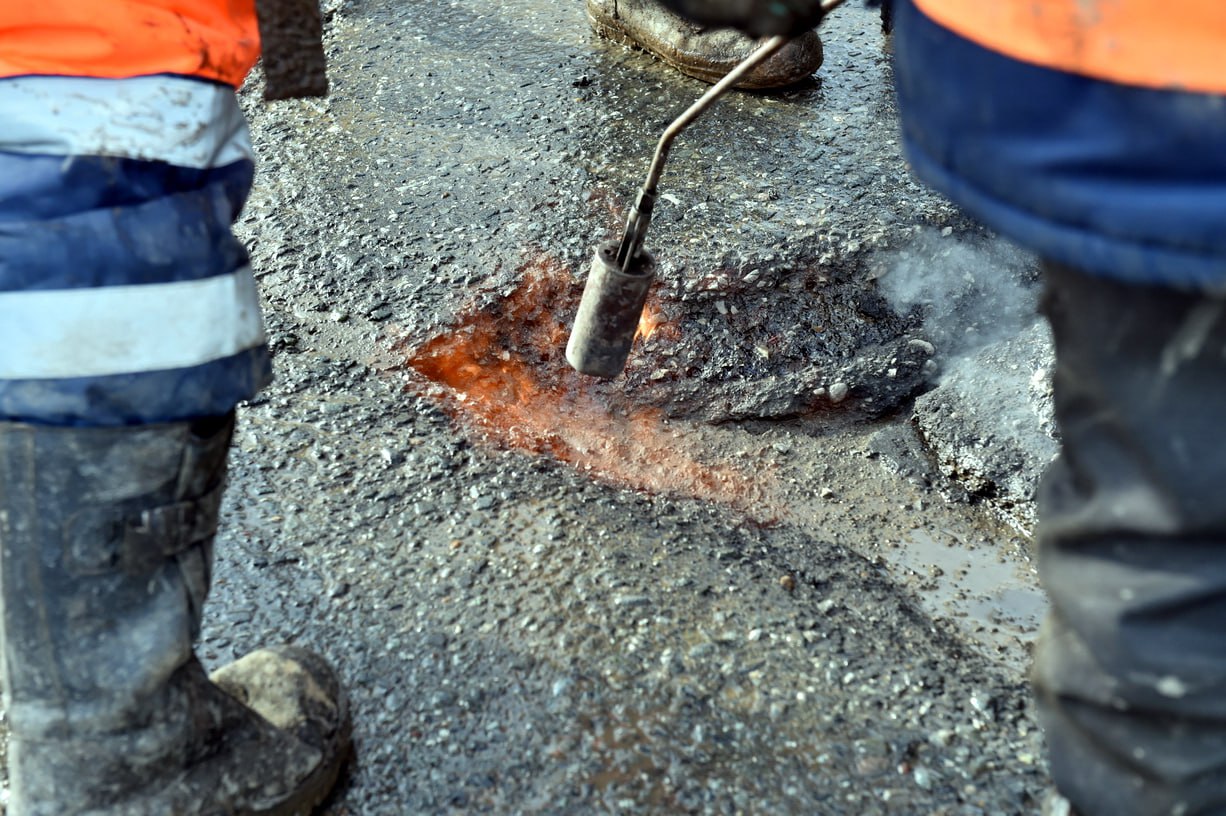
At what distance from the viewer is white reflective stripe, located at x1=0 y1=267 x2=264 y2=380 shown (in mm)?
Answer: 1088

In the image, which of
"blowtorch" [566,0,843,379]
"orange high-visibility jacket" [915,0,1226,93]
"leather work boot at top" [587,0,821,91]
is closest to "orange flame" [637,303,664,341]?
"blowtorch" [566,0,843,379]

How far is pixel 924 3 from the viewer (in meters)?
0.87

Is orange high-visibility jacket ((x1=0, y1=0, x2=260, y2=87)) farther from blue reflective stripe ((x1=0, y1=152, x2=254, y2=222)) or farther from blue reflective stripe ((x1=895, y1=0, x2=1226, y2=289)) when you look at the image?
blue reflective stripe ((x1=895, y1=0, x2=1226, y2=289))

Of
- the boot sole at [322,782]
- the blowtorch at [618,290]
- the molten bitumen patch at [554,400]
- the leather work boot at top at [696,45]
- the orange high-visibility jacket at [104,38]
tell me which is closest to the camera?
the orange high-visibility jacket at [104,38]

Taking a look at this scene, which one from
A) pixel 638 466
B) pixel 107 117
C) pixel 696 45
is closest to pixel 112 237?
pixel 107 117

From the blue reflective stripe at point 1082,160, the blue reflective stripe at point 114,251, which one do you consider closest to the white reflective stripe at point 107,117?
the blue reflective stripe at point 114,251

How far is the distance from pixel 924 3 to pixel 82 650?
107cm

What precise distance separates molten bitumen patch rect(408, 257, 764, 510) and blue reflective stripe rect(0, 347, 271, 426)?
0.96 metres

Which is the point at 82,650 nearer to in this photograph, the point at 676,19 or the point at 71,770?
→ the point at 71,770

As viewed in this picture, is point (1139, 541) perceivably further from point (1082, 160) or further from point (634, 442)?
point (634, 442)

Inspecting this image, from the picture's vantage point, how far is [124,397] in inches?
44.8

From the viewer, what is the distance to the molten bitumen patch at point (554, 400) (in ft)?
7.09

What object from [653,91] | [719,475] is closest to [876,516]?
[719,475]

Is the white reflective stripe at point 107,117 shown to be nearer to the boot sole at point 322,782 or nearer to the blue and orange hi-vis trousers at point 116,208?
the blue and orange hi-vis trousers at point 116,208
